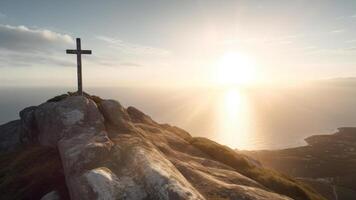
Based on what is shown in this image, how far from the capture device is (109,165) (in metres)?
20.3

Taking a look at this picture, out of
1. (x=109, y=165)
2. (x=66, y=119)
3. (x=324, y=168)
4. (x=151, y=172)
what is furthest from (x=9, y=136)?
(x=324, y=168)

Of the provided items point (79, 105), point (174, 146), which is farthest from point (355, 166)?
point (79, 105)

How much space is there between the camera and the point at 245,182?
993 inches

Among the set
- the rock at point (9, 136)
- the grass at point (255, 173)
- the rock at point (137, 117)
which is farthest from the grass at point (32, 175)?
the grass at point (255, 173)

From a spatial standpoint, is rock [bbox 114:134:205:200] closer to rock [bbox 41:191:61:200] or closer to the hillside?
rock [bbox 41:191:61:200]

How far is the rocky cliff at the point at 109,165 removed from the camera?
17594 millimetres

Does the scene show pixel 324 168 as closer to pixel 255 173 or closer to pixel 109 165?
pixel 255 173

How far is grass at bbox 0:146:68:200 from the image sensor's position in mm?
22453

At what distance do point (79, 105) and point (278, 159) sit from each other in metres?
171

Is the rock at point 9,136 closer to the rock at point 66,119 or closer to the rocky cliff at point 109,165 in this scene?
the rocky cliff at point 109,165

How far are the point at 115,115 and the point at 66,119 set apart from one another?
5385mm

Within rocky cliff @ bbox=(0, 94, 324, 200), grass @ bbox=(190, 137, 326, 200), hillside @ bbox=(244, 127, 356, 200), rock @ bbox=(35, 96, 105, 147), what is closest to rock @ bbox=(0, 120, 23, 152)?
rocky cliff @ bbox=(0, 94, 324, 200)

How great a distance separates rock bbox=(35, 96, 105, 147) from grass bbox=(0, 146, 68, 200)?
1673 mm

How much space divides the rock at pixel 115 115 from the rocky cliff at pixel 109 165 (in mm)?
62
